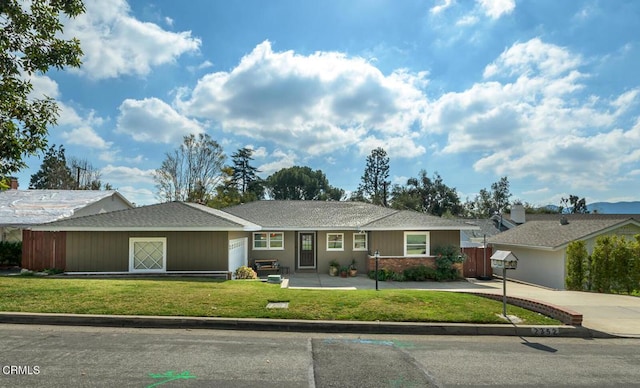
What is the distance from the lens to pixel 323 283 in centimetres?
1518

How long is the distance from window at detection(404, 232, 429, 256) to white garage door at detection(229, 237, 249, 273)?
7.64m

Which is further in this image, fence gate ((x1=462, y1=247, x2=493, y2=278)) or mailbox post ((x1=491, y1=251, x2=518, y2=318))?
fence gate ((x1=462, y1=247, x2=493, y2=278))

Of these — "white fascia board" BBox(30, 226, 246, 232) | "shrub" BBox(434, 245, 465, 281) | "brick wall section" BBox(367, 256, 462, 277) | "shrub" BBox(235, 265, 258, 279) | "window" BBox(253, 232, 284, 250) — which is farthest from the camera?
"window" BBox(253, 232, 284, 250)

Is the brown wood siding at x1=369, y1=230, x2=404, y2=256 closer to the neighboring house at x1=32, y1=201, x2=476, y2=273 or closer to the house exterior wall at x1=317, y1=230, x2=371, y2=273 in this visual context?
the neighboring house at x1=32, y1=201, x2=476, y2=273

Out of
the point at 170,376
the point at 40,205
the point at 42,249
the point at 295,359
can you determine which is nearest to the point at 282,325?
the point at 295,359

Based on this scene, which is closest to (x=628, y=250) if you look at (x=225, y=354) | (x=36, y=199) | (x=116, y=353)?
(x=225, y=354)

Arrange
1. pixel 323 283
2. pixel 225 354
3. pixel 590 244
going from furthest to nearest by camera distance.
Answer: pixel 590 244 < pixel 323 283 < pixel 225 354

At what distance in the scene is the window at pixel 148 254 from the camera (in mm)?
13672

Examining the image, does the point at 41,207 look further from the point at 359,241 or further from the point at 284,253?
the point at 359,241

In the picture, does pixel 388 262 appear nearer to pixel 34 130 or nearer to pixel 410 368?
pixel 410 368

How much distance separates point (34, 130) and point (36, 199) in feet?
62.7

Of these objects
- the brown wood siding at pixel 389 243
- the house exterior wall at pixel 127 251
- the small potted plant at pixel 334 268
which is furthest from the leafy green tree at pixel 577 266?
the house exterior wall at pixel 127 251

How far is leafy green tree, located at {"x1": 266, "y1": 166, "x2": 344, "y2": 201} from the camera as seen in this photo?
183 feet

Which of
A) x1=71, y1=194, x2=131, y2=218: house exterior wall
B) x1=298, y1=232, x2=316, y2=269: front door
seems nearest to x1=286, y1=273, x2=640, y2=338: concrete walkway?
x1=298, y1=232, x2=316, y2=269: front door
